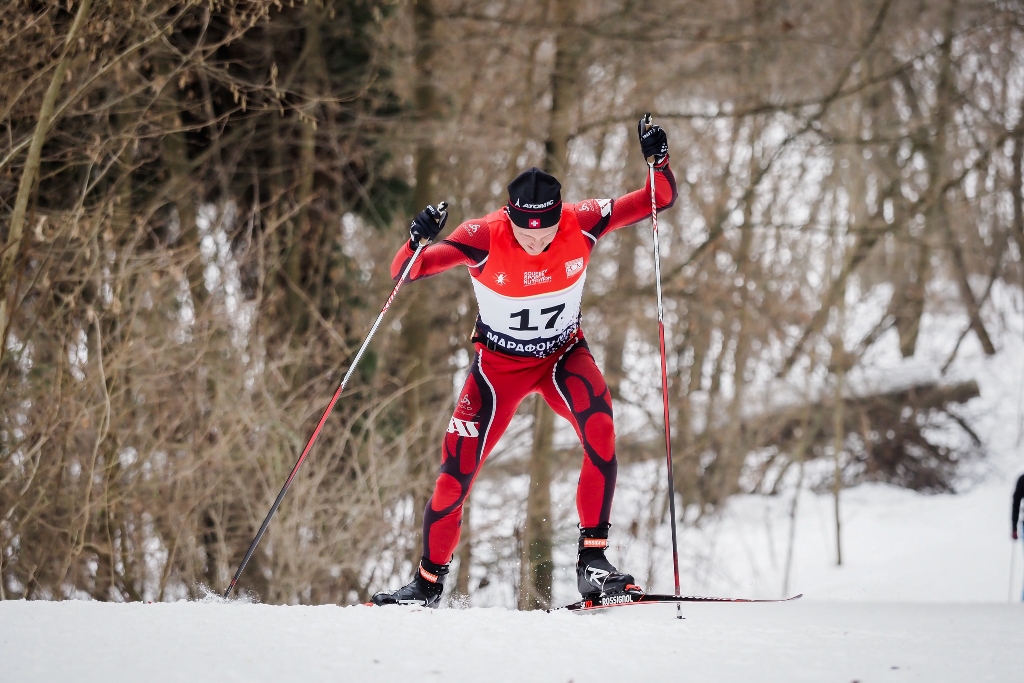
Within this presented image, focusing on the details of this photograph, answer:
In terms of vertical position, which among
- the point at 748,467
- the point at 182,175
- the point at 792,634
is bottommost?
the point at 792,634

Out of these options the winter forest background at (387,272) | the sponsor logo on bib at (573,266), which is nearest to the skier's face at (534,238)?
the sponsor logo on bib at (573,266)

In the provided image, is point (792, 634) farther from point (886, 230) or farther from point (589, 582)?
point (886, 230)

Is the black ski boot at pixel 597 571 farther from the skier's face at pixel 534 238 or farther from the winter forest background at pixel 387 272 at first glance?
the winter forest background at pixel 387 272

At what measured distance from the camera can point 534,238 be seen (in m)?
3.66

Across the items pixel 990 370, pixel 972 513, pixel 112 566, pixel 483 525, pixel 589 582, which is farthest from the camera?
pixel 990 370

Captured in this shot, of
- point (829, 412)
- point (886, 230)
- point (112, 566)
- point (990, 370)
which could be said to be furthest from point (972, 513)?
point (112, 566)

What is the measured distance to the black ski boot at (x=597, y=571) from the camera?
360 centimetres

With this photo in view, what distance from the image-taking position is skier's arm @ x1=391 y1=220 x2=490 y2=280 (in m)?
3.71

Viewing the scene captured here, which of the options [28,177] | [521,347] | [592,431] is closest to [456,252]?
[521,347]

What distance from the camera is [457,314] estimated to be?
10.3m

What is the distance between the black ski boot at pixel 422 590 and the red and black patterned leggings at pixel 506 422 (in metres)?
0.05

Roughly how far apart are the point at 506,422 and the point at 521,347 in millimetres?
364

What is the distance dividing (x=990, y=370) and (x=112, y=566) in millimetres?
13899

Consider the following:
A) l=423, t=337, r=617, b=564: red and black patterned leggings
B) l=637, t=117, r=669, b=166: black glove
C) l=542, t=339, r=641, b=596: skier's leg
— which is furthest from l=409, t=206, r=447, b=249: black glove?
l=637, t=117, r=669, b=166: black glove
